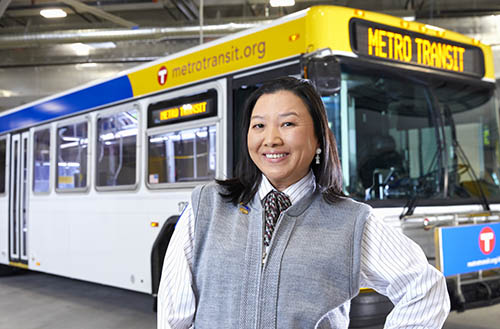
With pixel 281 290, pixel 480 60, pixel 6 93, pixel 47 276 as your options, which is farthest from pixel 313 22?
pixel 6 93

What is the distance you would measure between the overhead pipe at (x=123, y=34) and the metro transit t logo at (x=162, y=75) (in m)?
5.73

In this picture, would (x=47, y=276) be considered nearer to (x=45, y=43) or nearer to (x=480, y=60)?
(x=45, y=43)

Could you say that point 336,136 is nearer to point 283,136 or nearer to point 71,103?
point 283,136

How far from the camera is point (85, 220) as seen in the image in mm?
6473

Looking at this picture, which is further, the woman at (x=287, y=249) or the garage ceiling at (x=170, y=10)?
the garage ceiling at (x=170, y=10)

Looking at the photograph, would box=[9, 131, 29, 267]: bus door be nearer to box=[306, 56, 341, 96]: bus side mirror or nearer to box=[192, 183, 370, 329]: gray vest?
box=[306, 56, 341, 96]: bus side mirror

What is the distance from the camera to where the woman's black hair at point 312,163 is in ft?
4.98

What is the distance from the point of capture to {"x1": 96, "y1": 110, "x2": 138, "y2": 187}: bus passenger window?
5.76 m

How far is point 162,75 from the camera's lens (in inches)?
218

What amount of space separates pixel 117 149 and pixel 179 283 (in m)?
4.63

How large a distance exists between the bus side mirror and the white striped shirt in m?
2.35

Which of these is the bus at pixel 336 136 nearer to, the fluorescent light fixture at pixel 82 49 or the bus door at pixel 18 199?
the bus door at pixel 18 199

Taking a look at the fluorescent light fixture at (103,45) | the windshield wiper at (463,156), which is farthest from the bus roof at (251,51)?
the fluorescent light fixture at (103,45)

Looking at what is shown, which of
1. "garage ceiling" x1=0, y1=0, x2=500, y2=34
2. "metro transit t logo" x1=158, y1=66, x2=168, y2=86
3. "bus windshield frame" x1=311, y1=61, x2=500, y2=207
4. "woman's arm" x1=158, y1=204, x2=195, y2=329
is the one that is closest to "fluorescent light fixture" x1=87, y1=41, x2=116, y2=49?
"garage ceiling" x1=0, y1=0, x2=500, y2=34
